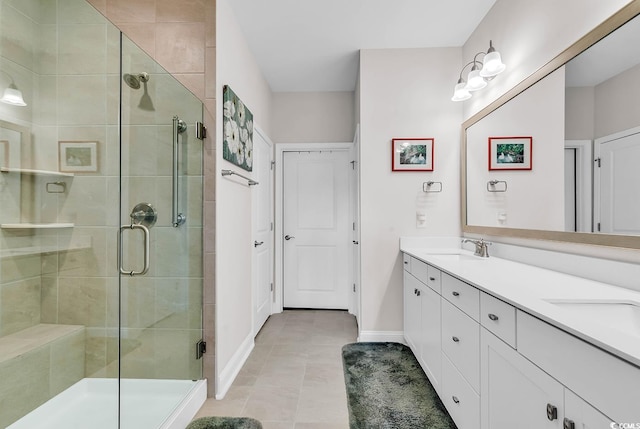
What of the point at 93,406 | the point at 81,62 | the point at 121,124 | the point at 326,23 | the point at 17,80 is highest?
the point at 326,23

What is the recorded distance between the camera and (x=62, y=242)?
5.20 feet

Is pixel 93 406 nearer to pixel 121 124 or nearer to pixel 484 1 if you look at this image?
pixel 121 124

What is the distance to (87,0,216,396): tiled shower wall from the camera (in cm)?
192

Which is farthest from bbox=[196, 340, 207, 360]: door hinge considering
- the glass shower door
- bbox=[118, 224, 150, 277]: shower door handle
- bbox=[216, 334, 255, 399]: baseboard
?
bbox=[118, 224, 150, 277]: shower door handle

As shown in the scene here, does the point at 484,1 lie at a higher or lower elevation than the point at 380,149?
higher

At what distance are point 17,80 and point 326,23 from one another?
78.3 inches

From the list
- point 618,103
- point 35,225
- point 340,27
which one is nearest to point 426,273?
point 618,103

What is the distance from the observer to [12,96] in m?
1.33

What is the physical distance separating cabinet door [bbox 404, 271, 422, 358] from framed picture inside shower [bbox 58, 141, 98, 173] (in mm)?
2169

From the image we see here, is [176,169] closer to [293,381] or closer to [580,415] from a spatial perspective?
[293,381]

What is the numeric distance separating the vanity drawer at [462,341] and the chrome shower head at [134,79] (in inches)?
79.8

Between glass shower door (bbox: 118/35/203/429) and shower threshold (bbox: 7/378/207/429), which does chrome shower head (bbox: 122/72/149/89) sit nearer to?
glass shower door (bbox: 118/35/203/429)

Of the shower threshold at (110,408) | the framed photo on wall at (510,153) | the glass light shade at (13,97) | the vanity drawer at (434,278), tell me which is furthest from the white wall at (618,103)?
the glass light shade at (13,97)

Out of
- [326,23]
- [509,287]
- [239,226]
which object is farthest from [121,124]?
[509,287]
